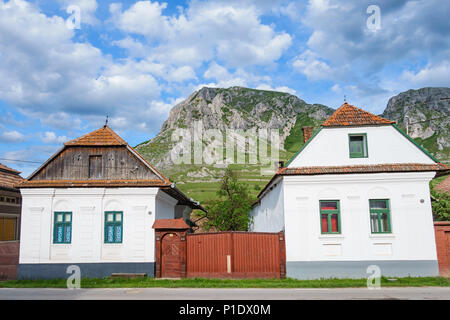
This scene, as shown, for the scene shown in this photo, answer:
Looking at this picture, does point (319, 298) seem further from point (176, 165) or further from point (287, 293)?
point (176, 165)

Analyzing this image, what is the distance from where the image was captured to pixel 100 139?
687 inches

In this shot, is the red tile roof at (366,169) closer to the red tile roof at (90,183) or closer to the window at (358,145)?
the window at (358,145)

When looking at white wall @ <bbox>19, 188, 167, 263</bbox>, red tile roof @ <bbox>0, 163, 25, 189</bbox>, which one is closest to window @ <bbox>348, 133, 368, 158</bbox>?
white wall @ <bbox>19, 188, 167, 263</bbox>

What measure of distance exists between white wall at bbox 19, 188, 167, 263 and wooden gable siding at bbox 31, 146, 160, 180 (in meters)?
0.73

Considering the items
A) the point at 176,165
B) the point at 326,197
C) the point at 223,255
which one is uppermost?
the point at 176,165

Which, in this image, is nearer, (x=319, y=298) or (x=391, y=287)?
(x=319, y=298)

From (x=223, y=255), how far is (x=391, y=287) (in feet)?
23.3

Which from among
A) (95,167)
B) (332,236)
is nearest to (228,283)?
(332,236)

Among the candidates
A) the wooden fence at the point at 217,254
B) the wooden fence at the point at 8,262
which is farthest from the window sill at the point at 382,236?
the wooden fence at the point at 8,262

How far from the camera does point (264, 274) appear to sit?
1512 cm
